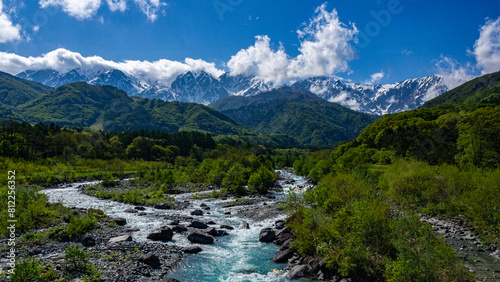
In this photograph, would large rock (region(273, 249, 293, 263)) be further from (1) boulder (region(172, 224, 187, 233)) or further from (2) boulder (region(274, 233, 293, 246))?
(1) boulder (region(172, 224, 187, 233))

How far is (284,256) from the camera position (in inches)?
1003

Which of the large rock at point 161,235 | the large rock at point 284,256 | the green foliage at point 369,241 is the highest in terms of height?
the green foliage at point 369,241

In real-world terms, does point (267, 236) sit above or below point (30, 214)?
below

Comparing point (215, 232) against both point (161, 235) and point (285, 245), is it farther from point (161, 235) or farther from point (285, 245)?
point (285, 245)

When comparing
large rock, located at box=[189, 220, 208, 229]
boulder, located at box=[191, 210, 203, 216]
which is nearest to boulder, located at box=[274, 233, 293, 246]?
large rock, located at box=[189, 220, 208, 229]

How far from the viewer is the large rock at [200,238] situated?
30.4 meters

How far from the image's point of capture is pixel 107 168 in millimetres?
114375

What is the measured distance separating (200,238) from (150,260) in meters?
8.54

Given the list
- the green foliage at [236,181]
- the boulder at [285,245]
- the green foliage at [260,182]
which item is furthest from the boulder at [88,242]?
the green foliage at [260,182]

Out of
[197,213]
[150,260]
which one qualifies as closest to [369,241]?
[150,260]

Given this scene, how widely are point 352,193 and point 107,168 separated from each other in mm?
110452

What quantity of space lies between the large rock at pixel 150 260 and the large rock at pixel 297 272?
36.2 feet

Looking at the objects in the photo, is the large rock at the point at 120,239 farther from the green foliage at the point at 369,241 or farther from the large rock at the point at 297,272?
the green foliage at the point at 369,241

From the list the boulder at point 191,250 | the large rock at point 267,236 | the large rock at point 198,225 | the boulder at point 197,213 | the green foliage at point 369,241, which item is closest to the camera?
the green foliage at point 369,241
